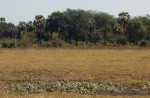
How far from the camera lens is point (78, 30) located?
137750 millimetres

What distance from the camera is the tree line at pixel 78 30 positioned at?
11256 cm

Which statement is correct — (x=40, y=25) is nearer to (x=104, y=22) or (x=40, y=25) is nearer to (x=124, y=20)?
(x=124, y=20)

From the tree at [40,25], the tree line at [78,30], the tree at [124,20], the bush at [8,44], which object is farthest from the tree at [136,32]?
the bush at [8,44]

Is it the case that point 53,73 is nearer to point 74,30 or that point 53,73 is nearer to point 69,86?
point 69,86

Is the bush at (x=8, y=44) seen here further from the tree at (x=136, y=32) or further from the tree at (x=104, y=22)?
the tree at (x=104, y=22)

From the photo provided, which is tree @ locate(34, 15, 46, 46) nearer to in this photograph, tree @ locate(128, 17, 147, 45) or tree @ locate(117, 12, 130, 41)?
tree @ locate(117, 12, 130, 41)

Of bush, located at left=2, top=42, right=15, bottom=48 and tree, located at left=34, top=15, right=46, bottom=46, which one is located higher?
tree, located at left=34, top=15, right=46, bottom=46

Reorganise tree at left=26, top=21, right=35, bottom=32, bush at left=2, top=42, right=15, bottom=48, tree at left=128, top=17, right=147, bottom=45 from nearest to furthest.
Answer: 1. bush at left=2, top=42, right=15, bottom=48
2. tree at left=128, top=17, right=147, bottom=45
3. tree at left=26, top=21, right=35, bottom=32

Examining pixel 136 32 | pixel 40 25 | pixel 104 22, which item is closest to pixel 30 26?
pixel 40 25

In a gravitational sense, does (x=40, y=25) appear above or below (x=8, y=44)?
above

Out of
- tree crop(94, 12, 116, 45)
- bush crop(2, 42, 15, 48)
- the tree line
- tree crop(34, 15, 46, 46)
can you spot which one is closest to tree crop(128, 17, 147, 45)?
the tree line

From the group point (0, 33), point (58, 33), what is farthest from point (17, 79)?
point (0, 33)

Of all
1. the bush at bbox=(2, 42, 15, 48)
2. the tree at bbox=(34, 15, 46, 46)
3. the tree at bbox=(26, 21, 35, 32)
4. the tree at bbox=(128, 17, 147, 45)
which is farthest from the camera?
the tree at bbox=(26, 21, 35, 32)

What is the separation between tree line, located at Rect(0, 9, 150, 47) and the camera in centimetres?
11256
